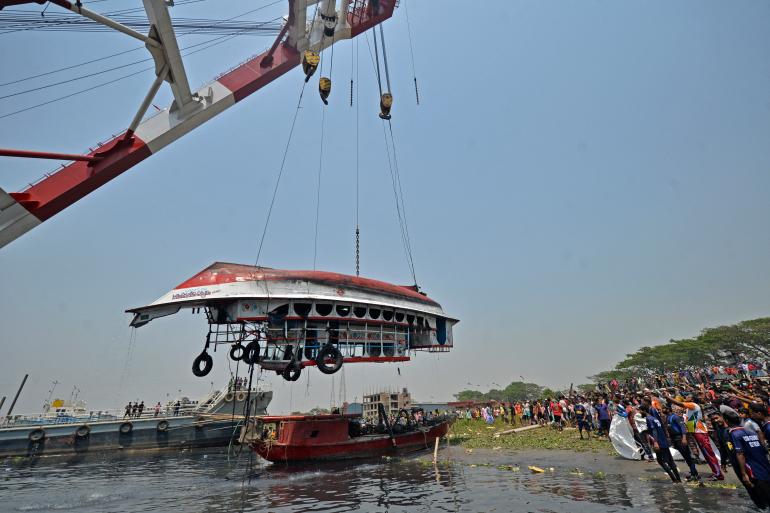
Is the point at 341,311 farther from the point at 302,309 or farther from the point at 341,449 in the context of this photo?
the point at 341,449

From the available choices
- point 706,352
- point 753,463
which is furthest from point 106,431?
point 706,352

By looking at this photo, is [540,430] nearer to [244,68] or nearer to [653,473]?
[653,473]

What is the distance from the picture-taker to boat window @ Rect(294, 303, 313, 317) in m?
19.8

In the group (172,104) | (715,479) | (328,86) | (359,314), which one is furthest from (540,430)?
(172,104)

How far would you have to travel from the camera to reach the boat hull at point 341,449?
20000 millimetres

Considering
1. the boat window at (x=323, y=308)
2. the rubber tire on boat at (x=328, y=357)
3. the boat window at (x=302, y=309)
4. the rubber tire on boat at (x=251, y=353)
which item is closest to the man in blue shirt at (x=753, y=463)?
the rubber tire on boat at (x=328, y=357)

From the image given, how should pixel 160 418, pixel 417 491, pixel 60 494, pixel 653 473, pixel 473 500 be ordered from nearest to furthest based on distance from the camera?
pixel 473 500 < pixel 653 473 < pixel 417 491 < pixel 60 494 < pixel 160 418

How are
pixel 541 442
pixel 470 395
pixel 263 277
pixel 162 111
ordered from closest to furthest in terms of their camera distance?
1. pixel 162 111
2. pixel 263 277
3. pixel 541 442
4. pixel 470 395

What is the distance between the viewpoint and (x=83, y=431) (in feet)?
102

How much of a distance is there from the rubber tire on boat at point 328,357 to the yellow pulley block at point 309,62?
1365 cm

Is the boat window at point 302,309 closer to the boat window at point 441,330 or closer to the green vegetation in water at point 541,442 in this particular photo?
the boat window at point 441,330

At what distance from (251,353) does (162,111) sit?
1154 cm

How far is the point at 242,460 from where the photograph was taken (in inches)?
1004

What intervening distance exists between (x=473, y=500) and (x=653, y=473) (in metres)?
5.54
